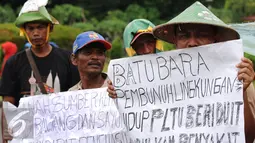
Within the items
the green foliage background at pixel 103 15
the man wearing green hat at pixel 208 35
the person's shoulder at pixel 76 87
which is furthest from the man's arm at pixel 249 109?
the green foliage background at pixel 103 15

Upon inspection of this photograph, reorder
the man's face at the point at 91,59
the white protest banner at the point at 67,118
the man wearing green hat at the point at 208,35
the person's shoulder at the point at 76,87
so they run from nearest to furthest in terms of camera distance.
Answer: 1. the man wearing green hat at the point at 208,35
2. the white protest banner at the point at 67,118
3. the man's face at the point at 91,59
4. the person's shoulder at the point at 76,87

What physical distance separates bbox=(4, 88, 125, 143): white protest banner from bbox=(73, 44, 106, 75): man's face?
21 cm

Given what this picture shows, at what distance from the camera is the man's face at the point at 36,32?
17.5ft

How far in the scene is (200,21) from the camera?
3.52m

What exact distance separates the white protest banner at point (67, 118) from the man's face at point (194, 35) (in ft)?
3.06

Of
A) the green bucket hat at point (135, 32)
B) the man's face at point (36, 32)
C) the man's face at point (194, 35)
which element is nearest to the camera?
the man's face at point (194, 35)

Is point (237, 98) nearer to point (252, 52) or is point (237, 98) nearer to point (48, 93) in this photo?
point (252, 52)

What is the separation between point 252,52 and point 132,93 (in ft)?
2.93

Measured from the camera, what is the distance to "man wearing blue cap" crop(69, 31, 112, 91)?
4.75 m

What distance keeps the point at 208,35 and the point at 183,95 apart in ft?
1.18

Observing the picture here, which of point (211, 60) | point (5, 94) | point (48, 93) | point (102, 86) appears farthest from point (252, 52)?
point (5, 94)

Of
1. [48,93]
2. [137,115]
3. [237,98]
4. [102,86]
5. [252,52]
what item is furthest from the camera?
[48,93]

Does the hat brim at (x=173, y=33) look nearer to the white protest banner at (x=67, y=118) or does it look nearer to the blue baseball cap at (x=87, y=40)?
the white protest banner at (x=67, y=118)

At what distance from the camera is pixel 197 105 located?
363 centimetres
